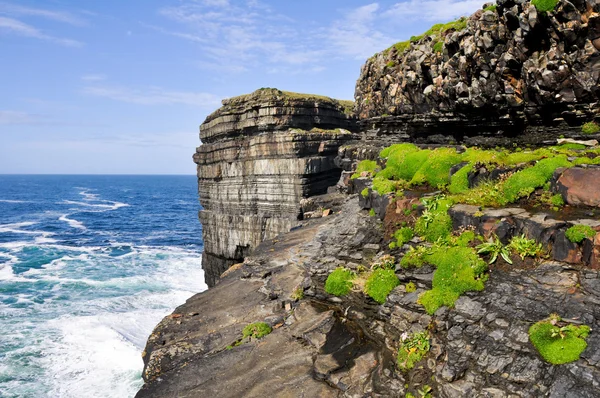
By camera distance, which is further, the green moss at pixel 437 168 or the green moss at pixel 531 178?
the green moss at pixel 437 168

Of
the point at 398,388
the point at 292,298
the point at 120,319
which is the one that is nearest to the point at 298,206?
the point at 120,319

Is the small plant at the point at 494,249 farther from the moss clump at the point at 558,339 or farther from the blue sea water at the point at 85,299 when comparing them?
the blue sea water at the point at 85,299

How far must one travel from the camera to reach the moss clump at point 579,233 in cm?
1052

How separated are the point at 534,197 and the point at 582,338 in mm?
5643

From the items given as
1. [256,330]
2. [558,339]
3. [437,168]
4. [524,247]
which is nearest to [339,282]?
[256,330]

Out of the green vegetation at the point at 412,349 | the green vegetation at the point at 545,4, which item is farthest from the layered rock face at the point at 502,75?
the green vegetation at the point at 412,349

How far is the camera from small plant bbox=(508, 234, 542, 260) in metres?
11.5

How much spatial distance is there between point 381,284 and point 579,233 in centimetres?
592

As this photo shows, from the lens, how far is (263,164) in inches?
1678

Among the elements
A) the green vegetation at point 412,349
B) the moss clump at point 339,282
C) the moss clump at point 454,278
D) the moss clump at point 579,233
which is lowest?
the green vegetation at point 412,349

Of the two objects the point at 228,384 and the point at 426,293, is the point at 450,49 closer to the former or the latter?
the point at 426,293

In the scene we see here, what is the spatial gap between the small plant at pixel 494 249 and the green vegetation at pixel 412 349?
310 cm

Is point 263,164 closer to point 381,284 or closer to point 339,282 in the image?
point 339,282

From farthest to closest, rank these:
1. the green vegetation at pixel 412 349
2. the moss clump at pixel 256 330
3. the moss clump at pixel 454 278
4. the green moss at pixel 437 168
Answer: the green moss at pixel 437 168
the moss clump at pixel 256 330
the moss clump at pixel 454 278
the green vegetation at pixel 412 349
